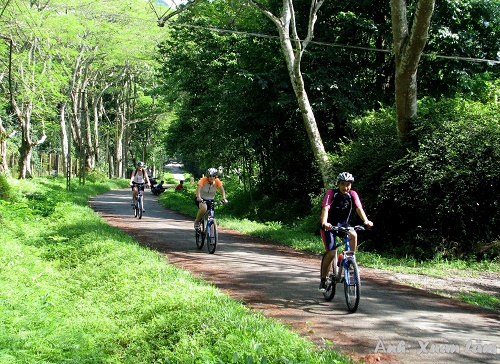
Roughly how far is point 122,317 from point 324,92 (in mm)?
12570

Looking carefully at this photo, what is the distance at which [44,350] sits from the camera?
526 cm

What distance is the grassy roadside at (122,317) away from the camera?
500 cm

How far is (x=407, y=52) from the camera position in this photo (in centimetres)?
1083

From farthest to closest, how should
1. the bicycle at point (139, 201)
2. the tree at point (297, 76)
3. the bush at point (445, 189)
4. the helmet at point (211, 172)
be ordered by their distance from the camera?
the bicycle at point (139, 201), the tree at point (297, 76), the bush at point (445, 189), the helmet at point (211, 172)

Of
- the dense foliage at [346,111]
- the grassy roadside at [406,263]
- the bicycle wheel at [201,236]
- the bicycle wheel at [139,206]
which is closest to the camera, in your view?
the grassy roadside at [406,263]

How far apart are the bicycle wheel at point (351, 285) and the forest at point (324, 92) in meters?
5.40

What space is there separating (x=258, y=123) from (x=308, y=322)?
529 inches

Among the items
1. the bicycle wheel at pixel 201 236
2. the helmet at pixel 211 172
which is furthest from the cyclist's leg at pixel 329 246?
the bicycle wheel at pixel 201 236

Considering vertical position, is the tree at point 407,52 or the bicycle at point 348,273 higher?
the tree at point 407,52

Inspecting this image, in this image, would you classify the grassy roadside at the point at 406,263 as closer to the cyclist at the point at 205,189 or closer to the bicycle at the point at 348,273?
the bicycle at the point at 348,273

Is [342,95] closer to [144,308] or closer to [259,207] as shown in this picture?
[259,207]

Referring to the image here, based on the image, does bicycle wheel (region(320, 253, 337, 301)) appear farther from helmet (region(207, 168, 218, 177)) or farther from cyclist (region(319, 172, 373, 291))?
helmet (region(207, 168, 218, 177))

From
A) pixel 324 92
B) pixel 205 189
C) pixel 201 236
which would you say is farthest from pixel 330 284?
pixel 324 92

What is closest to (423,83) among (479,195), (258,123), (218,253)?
(258,123)
